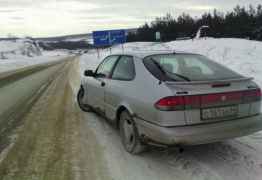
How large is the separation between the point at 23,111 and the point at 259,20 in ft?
154

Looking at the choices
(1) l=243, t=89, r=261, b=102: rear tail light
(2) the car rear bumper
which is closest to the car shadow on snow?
(2) the car rear bumper

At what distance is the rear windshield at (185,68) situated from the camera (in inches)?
162

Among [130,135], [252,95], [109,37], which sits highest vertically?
[109,37]

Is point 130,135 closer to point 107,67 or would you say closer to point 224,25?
point 107,67

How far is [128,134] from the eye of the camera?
4574mm

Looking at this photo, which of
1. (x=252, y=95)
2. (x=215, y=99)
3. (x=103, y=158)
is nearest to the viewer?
(x=215, y=99)

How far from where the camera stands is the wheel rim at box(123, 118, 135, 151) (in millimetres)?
4473

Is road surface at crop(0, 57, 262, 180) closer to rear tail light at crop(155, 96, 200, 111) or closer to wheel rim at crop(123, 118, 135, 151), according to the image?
wheel rim at crop(123, 118, 135, 151)

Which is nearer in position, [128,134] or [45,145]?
[128,134]

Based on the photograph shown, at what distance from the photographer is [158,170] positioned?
3926 mm

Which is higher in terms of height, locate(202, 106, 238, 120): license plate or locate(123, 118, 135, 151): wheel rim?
locate(202, 106, 238, 120): license plate

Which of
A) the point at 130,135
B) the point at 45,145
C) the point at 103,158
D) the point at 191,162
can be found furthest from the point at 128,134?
the point at 45,145

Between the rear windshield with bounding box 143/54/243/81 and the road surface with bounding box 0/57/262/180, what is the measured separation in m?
1.19

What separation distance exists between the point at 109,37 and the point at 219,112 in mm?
26504
